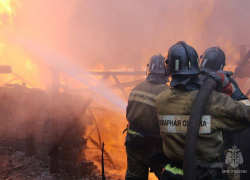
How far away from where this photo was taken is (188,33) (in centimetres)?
1295

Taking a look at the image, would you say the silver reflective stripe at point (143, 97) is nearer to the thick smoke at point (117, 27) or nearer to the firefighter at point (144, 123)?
the firefighter at point (144, 123)

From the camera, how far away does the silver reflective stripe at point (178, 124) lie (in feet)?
5.76

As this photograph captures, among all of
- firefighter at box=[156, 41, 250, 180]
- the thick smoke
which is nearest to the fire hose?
firefighter at box=[156, 41, 250, 180]

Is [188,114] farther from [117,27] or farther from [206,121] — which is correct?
[117,27]

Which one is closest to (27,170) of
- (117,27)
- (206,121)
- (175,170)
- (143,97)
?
(143,97)

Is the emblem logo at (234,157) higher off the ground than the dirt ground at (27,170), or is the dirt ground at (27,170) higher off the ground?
the emblem logo at (234,157)

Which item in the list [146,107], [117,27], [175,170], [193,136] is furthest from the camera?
[117,27]

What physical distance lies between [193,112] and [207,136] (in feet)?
0.81

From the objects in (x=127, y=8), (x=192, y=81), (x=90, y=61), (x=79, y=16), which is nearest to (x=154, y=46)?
(x=127, y=8)

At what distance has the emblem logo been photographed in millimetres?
1874

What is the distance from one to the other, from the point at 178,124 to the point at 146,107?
123 cm

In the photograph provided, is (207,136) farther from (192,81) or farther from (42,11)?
(42,11)

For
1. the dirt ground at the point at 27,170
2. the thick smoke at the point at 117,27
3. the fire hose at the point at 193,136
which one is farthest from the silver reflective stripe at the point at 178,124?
the thick smoke at the point at 117,27

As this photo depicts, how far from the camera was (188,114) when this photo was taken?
72.5 inches
